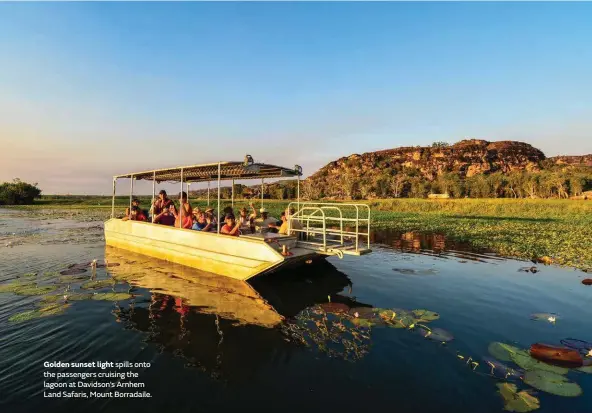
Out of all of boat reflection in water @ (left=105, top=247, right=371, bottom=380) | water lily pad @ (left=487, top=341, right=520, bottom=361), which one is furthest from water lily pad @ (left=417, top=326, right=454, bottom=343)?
boat reflection in water @ (left=105, top=247, right=371, bottom=380)

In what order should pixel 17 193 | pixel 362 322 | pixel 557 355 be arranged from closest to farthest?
pixel 557 355
pixel 362 322
pixel 17 193

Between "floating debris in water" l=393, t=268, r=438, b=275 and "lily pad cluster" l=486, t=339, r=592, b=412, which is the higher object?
"floating debris in water" l=393, t=268, r=438, b=275

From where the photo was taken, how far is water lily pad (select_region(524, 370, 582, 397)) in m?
4.39

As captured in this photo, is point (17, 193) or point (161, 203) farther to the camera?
point (17, 193)

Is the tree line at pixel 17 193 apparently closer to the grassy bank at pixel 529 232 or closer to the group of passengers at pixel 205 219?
the group of passengers at pixel 205 219

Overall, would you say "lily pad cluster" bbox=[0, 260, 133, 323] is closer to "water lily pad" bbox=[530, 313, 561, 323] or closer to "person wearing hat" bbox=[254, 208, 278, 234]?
"person wearing hat" bbox=[254, 208, 278, 234]

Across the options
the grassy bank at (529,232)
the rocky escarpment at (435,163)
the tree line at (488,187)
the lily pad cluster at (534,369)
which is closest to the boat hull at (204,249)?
the lily pad cluster at (534,369)

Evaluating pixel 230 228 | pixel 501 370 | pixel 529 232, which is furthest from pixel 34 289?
pixel 529 232

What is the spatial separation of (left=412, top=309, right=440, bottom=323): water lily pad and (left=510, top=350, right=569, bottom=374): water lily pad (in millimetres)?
1759

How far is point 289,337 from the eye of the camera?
6.20 m

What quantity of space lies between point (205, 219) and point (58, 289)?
4.69 meters

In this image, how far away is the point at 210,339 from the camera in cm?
602

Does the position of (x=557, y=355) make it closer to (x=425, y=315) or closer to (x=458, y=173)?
(x=425, y=315)

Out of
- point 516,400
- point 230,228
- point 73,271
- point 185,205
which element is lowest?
point 516,400
